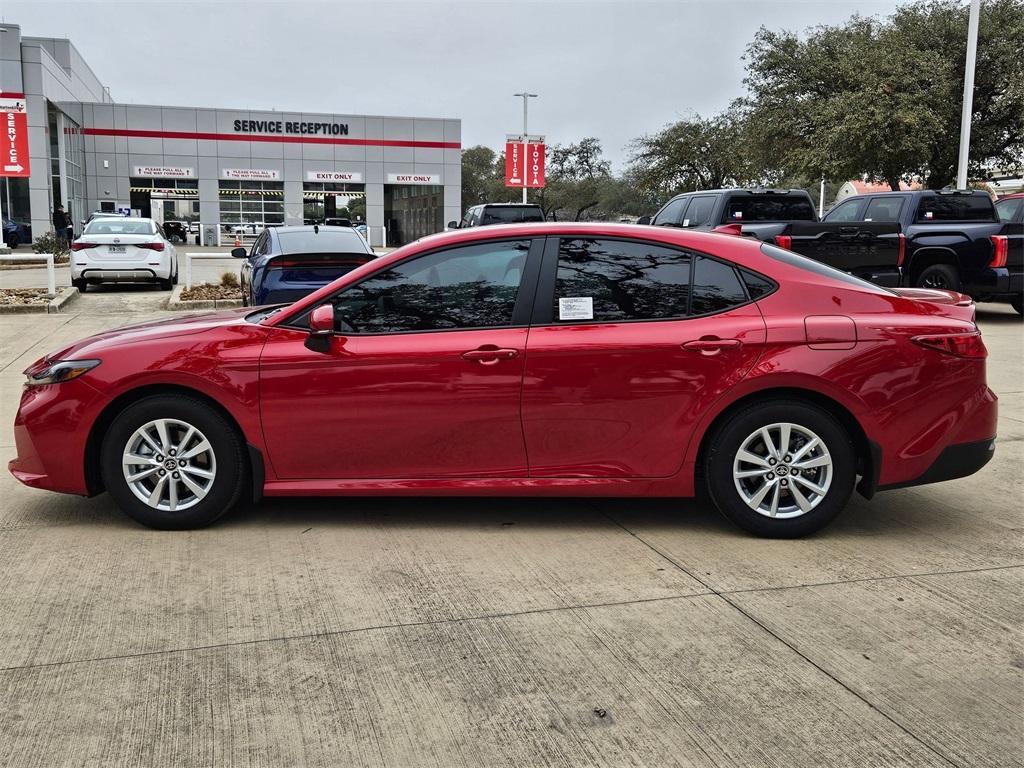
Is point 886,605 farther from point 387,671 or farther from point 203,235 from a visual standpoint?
point 203,235

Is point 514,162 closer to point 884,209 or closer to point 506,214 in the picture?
point 506,214

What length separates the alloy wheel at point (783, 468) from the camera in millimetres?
4930

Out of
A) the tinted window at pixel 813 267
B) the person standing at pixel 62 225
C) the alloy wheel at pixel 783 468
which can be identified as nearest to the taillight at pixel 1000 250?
the tinted window at pixel 813 267

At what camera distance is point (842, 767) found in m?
2.98

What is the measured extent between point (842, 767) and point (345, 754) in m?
1.52

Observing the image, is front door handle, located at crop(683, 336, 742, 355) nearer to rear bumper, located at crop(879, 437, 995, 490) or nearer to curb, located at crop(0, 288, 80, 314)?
rear bumper, located at crop(879, 437, 995, 490)

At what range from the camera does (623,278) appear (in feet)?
16.8

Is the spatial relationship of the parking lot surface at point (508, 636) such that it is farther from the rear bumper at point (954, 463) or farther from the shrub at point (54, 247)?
the shrub at point (54, 247)

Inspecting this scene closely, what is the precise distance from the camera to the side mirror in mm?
4941

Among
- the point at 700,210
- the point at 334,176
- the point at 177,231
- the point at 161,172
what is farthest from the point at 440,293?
the point at 161,172

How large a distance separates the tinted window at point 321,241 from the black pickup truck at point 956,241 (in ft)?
23.7

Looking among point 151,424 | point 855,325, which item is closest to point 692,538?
point 855,325

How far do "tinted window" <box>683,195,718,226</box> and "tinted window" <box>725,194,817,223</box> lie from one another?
0.39 m

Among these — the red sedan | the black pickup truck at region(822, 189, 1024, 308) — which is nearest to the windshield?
the black pickup truck at region(822, 189, 1024, 308)
